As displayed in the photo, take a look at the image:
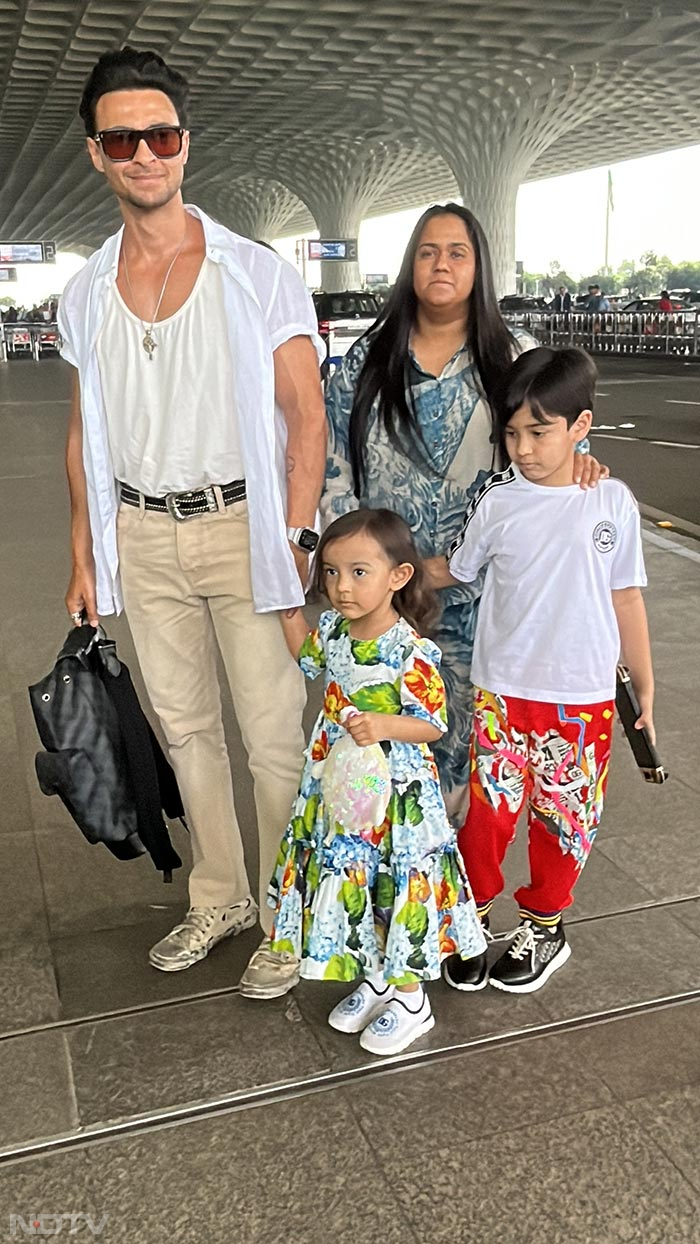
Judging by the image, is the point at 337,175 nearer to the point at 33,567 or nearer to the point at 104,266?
the point at 33,567

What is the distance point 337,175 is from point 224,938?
1867 inches

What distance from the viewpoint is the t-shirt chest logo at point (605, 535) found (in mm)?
2500

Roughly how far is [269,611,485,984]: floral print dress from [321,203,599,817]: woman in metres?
0.44

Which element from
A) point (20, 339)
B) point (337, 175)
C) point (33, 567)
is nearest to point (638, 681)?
point (33, 567)

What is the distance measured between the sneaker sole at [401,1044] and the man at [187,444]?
33 centimetres

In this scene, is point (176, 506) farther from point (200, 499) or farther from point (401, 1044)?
point (401, 1044)

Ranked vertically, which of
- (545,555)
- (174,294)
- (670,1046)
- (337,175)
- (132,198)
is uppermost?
(337,175)

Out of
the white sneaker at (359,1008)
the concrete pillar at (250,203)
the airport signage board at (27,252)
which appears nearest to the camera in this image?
the white sneaker at (359,1008)

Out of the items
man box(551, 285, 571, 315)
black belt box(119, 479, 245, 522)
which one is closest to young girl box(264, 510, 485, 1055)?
black belt box(119, 479, 245, 522)

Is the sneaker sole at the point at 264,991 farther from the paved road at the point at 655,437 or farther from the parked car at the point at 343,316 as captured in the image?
the parked car at the point at 343,316

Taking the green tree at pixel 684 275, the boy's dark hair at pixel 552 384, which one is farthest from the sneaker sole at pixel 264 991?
the green tree at pixel 684 275

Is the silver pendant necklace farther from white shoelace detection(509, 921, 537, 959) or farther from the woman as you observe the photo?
white shoelace detection(509, 921, 537, 959)

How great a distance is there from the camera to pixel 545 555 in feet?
8.29

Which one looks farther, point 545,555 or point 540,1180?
point 545,555
